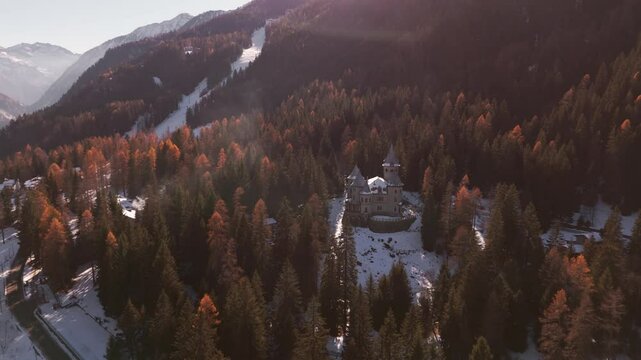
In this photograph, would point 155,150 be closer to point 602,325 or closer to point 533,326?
point 533,326

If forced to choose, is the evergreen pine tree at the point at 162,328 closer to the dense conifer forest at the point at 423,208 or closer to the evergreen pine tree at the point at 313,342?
the dense conifer forest at the point at 423,208

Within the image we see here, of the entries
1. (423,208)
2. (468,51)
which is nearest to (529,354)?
(423,208)

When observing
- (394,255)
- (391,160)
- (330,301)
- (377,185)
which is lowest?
(394,255)

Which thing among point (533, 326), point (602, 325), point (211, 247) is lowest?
point (533, 326)

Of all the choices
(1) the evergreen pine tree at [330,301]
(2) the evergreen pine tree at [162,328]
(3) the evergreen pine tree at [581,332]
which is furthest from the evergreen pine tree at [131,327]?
(3) the evergreen pine tree at [581,332]

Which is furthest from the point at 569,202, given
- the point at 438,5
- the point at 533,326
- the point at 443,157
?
the point at 438,5

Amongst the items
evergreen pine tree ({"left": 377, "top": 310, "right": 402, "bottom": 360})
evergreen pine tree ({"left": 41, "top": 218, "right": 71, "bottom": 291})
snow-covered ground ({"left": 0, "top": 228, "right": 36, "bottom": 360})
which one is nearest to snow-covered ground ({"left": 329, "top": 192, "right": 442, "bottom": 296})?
evergreen pine tree ({"left": 377, "top": 310, "right": 402, "bottom": 360})

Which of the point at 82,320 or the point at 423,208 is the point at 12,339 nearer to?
the point at 82,320
